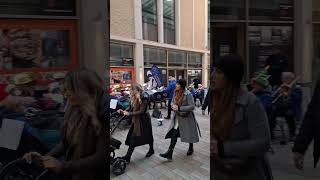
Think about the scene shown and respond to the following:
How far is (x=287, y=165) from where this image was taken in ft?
6.13

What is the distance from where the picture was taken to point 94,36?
158cm

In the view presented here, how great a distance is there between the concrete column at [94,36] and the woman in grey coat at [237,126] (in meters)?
0.58

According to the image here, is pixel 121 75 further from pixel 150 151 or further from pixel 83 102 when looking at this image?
pixel 150 151

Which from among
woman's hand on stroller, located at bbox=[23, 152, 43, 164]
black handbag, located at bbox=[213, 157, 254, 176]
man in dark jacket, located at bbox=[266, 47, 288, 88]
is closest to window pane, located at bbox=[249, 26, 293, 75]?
man in dark jacket, located at bbox=[266, 47, 288, 88]

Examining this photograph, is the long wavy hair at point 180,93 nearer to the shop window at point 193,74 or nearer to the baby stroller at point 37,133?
the shop window at point 193,74

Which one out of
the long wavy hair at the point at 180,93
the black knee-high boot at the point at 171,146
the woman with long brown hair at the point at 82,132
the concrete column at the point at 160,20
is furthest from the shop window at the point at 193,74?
the woman with long brown hair at the point at 82,132

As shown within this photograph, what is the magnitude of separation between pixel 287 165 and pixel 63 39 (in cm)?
146

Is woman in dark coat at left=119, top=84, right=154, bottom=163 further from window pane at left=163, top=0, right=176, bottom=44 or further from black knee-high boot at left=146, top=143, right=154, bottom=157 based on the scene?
window pane at left=163, top=0, right=176, bottom=44

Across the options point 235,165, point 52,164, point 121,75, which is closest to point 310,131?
point 235,165

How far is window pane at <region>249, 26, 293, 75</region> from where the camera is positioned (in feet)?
5.59

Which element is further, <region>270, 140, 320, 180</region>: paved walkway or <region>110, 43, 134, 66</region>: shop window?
<region>270, 140, 320, 180</region>: paved walkway

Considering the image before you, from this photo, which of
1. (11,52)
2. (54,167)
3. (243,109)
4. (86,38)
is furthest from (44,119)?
(243,109)

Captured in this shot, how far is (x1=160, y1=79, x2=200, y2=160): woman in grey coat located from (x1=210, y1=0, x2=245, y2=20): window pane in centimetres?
218

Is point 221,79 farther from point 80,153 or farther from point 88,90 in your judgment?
point 80,153
